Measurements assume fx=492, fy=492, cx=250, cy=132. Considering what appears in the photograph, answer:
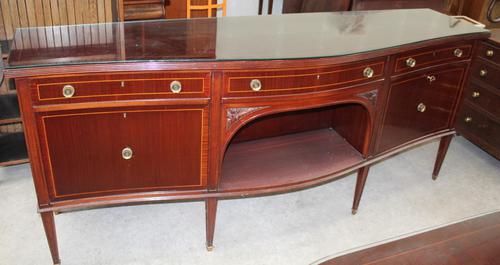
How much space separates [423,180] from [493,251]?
1.72 metres

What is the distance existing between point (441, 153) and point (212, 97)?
1.70 metres

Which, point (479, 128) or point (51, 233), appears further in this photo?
point (479, 128)

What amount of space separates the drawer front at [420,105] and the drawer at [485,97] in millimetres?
470

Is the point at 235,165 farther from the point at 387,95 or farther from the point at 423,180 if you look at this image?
the point at 423,180

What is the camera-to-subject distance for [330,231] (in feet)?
8.44

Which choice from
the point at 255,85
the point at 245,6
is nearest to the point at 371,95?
the point at 255,85

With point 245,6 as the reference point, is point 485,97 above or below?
below

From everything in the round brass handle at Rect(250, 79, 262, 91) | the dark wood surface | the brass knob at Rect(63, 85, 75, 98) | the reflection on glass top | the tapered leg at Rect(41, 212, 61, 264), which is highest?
the reflection on glass top

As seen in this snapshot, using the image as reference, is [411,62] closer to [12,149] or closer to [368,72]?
[368,72]

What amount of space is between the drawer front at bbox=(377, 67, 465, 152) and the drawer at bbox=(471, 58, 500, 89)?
495mm

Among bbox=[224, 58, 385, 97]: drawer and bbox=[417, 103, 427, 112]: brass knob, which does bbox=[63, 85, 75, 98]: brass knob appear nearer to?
bbox=[224, 58, 385, 97]: drawer

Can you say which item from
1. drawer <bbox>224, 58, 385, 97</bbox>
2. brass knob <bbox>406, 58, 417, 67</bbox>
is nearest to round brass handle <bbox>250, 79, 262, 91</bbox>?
drawer <bbox>224, 58, 385, 97</bbox>

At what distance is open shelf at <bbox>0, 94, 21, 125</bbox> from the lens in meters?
2.64

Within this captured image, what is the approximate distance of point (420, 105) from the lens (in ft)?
8.38
